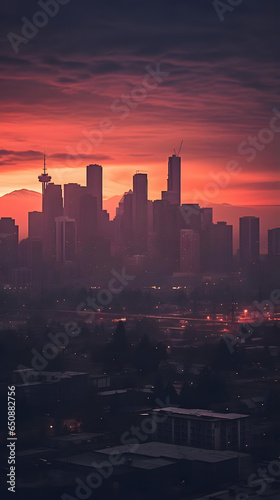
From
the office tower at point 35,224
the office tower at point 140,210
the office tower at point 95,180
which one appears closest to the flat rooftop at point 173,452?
the office tower at point 140,210

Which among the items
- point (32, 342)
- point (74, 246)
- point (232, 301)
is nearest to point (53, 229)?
point (74, 246)

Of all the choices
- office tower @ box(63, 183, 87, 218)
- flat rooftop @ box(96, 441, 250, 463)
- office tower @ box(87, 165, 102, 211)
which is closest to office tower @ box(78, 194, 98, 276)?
office tower @ box(63, 183, 87, 218)

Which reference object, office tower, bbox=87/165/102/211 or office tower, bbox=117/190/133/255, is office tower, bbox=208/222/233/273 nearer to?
office tower, bbox=117/190/133/255

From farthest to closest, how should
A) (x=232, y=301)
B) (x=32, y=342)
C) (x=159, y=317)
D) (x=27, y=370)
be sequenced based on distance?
(x=232, y=301) → (x=159, y=317) → (x=32, y=342) → (x=27, y=370)

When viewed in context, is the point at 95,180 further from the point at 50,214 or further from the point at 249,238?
the point at 249,238

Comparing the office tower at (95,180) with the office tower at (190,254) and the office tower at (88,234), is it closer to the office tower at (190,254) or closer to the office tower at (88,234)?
the office tower at (88,234)

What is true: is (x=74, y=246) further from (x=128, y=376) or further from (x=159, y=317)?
(x=128, y=376)

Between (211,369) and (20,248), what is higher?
(20,248)
